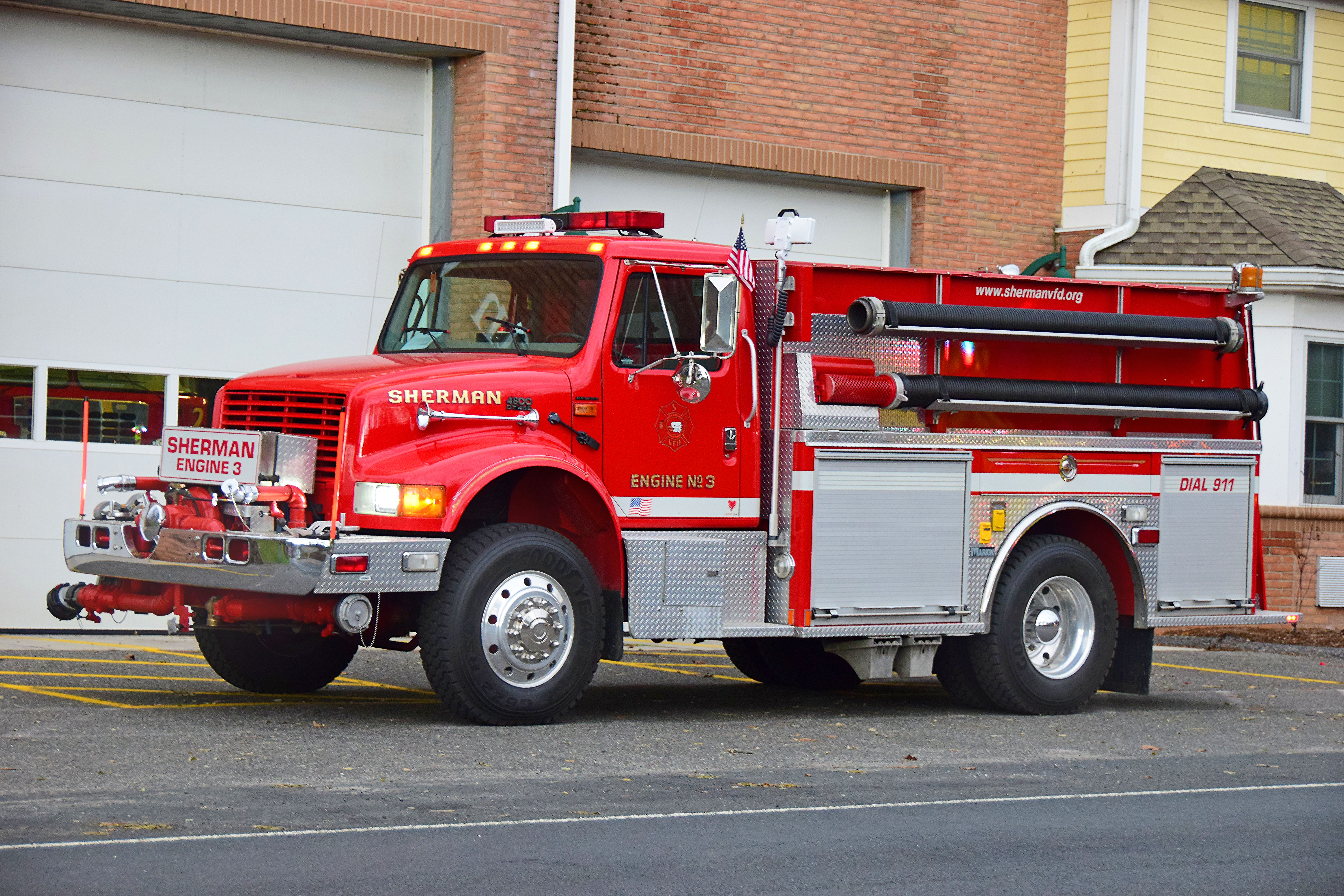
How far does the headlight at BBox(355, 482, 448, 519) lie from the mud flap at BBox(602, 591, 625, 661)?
125 cm

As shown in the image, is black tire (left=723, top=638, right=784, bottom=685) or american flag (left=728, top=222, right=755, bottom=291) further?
black tire (left=723, top=638, right=784, bottom=685)

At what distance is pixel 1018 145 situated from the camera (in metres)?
19.4

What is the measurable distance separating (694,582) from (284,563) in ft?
7.80

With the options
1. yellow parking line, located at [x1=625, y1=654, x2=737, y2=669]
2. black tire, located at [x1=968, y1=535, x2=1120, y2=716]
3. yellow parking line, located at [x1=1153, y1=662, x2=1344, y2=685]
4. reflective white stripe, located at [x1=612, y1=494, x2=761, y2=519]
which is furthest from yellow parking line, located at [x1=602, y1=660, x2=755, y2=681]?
yellow parking line, located at [x1=1153, y1=662, x2=1344, y2=685]

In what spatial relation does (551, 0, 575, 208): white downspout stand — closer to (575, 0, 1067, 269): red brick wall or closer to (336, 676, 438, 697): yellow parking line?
(575, 0, 1067, 269): red brick wall

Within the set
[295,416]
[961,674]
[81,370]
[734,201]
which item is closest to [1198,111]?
[734,201]

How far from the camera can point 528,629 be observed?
9.70 m

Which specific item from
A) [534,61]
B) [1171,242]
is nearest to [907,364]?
[534,61]

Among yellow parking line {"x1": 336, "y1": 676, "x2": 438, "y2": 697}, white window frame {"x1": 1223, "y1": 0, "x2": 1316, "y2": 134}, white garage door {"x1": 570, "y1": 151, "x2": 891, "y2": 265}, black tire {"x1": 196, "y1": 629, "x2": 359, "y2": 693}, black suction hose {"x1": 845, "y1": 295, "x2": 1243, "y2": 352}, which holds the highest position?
white window frame {"x1": 1223, "y1": 0, "x2": 1316, "y2": 134}

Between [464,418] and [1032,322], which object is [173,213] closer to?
[464,418]

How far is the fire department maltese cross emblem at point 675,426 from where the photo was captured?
10445mm

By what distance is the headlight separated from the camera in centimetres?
945

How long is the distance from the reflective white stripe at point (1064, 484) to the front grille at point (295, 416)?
393 cm

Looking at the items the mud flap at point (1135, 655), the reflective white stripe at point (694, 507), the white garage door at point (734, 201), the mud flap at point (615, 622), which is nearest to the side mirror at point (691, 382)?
the reflective white stripe at point (694, 507)
